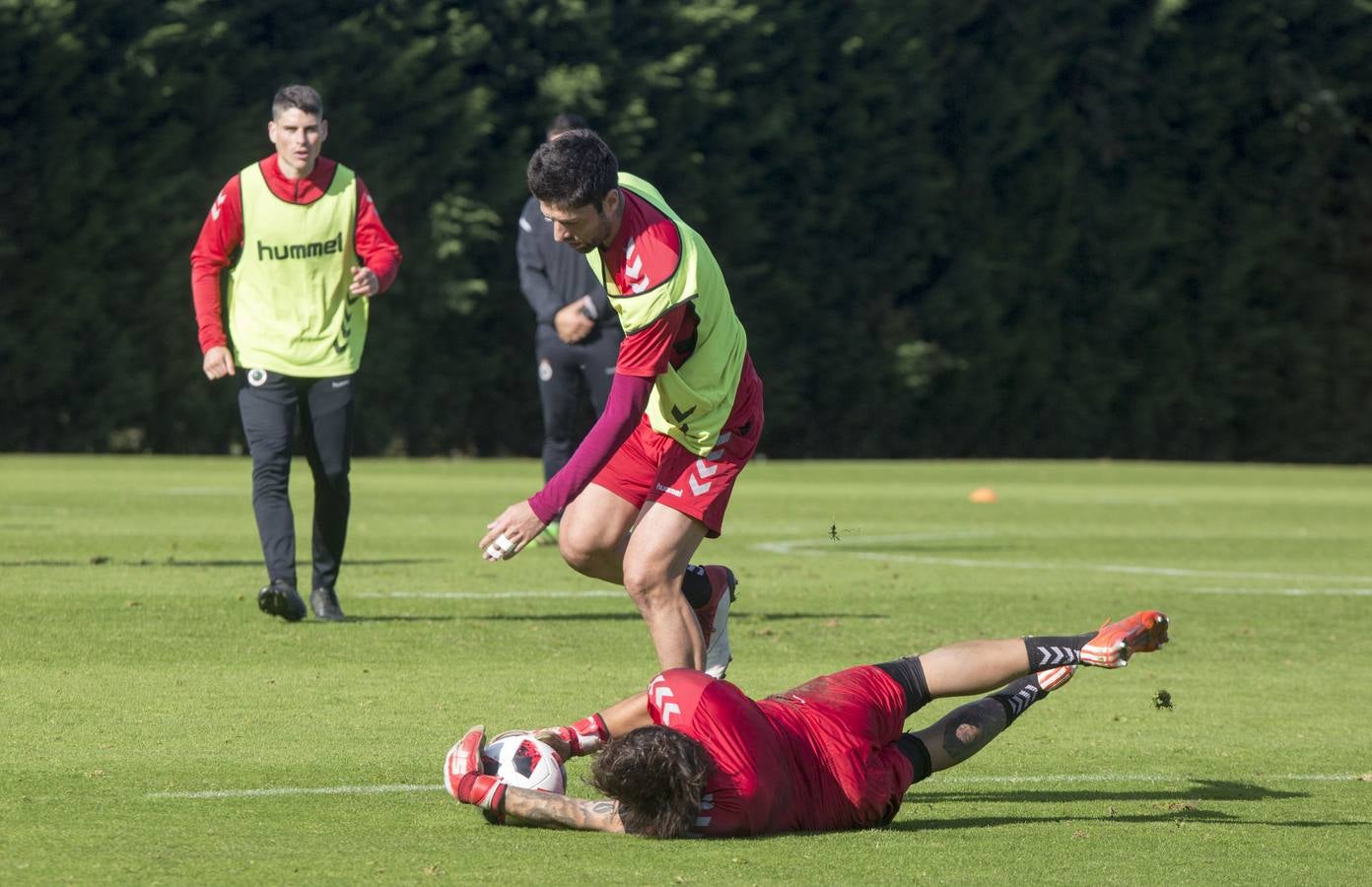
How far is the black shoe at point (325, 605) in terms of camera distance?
1043cm

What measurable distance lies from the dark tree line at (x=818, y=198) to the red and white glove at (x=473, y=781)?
1988 cm

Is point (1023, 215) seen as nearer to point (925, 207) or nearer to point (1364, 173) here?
point (925, 207)

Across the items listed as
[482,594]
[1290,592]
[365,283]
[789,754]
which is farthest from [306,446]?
[1290,592]

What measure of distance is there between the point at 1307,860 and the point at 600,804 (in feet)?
5.78

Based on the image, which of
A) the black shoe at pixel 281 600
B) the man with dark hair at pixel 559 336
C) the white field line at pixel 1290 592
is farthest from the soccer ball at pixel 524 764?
the man with dark hair at pixel 559 336

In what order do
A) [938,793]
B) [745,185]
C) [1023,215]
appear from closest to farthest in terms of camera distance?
[938,793] < [745,185] < [1023,215]

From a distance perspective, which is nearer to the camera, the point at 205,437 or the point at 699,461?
the point at 699,461

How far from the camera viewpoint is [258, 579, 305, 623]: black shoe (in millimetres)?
10008

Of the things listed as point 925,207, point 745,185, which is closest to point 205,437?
point 745,185

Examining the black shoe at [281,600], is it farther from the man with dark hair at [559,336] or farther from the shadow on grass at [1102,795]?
the shadow on grass at [1102,795]

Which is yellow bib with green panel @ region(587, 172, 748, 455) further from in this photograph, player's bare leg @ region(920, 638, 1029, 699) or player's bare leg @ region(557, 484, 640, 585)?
player's bare leg @ region(920, 638, 1029, 699)

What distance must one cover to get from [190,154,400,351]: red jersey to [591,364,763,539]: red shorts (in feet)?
11.4

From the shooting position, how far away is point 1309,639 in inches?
422

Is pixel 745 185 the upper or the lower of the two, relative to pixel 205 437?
upper
